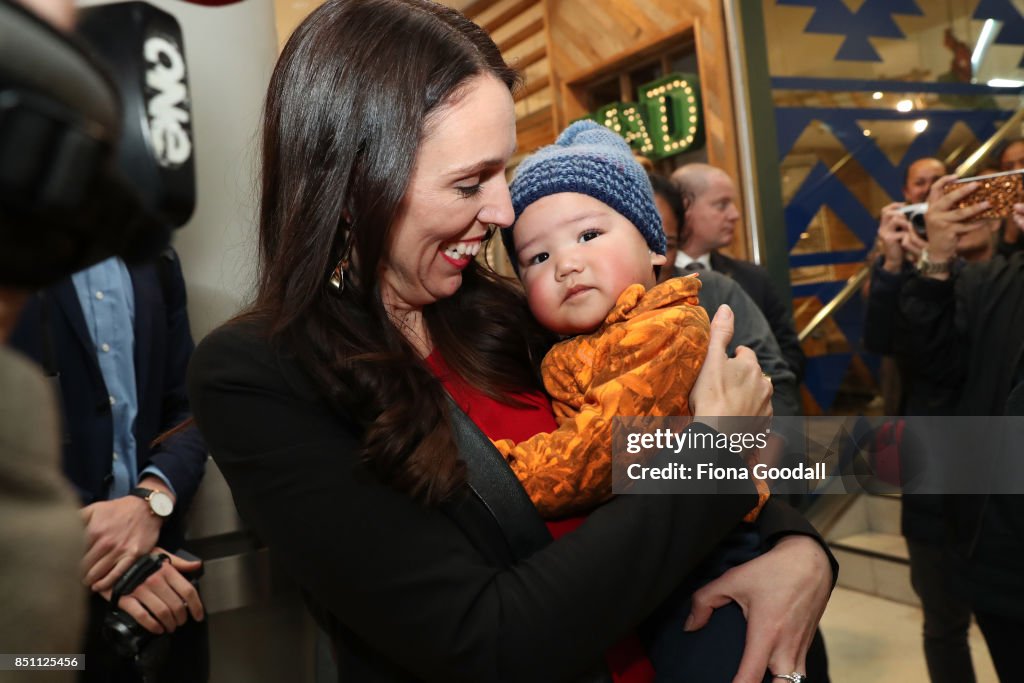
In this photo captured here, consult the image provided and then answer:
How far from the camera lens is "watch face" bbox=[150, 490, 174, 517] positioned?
5.54ft

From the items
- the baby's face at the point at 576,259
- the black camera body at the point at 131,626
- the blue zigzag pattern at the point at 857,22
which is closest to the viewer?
the baby's face at the point at 576,259

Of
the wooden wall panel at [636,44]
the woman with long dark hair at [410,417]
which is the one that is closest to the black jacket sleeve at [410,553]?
the woman with long dark hair at [410,417]

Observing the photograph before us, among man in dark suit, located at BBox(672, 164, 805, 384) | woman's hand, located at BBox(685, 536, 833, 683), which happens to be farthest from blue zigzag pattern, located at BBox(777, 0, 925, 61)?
woman's hand, located at BBox(685, 536, 833, 683)

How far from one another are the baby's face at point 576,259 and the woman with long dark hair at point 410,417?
16cm

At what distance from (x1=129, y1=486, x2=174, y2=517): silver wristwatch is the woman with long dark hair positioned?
0.79 metres

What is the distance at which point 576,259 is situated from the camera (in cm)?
128

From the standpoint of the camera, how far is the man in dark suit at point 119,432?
1.62 meters

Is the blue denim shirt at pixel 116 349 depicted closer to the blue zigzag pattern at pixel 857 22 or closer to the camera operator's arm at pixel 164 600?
the camera operator's arm at pixel 164 600

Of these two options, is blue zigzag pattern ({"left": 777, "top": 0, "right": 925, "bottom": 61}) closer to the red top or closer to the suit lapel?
the suit lapel

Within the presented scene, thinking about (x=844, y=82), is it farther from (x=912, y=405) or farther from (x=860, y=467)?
(x=860, y=467)

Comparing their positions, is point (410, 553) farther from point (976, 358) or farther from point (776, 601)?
point (976, 358)


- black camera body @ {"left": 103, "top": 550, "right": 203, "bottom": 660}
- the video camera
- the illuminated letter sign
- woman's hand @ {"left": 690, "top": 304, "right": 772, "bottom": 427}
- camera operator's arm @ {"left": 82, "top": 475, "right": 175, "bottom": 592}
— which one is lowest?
black camera body @ {"left": 103, "top": 550, "right": 203, "bottom": 660}

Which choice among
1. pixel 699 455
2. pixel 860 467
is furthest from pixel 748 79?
pixel 699 455

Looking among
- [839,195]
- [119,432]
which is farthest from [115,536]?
[839,195]
